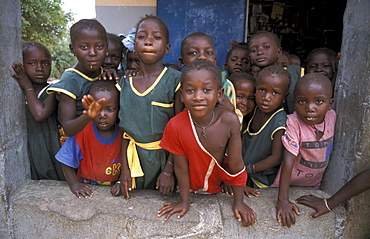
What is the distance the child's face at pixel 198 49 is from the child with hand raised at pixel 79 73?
2.34 feet

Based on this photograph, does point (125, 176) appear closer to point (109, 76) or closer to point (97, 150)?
point (97, 150)

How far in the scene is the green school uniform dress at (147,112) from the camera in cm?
204

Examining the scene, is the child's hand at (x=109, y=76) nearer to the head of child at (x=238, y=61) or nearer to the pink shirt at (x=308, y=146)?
the head of child at (x=238, y=61)

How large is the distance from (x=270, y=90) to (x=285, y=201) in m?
0.87

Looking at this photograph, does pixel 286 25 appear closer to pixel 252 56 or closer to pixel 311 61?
pixel 311 61

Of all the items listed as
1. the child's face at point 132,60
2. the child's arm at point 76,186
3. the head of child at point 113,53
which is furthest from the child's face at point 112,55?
the child's arm at point 76,186

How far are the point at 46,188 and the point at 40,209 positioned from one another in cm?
25

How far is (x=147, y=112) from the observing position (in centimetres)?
205

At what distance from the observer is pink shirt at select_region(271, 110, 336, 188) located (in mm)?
2092

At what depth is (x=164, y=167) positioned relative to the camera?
7.14ft

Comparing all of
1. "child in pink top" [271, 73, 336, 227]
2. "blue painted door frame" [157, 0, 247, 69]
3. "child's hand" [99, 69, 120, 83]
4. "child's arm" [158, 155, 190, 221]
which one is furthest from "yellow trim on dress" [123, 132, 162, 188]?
"blue painted door frame" [157, 0, 247, 69]

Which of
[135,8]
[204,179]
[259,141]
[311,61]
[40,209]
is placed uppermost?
[135,8]

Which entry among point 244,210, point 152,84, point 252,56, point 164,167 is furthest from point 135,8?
point 244,210

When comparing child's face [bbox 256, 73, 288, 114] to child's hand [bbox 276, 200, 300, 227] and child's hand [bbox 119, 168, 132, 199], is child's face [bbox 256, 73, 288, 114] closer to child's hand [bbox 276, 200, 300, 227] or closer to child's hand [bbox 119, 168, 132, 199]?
child's hand [bbox 276, 200, 300, 227]
